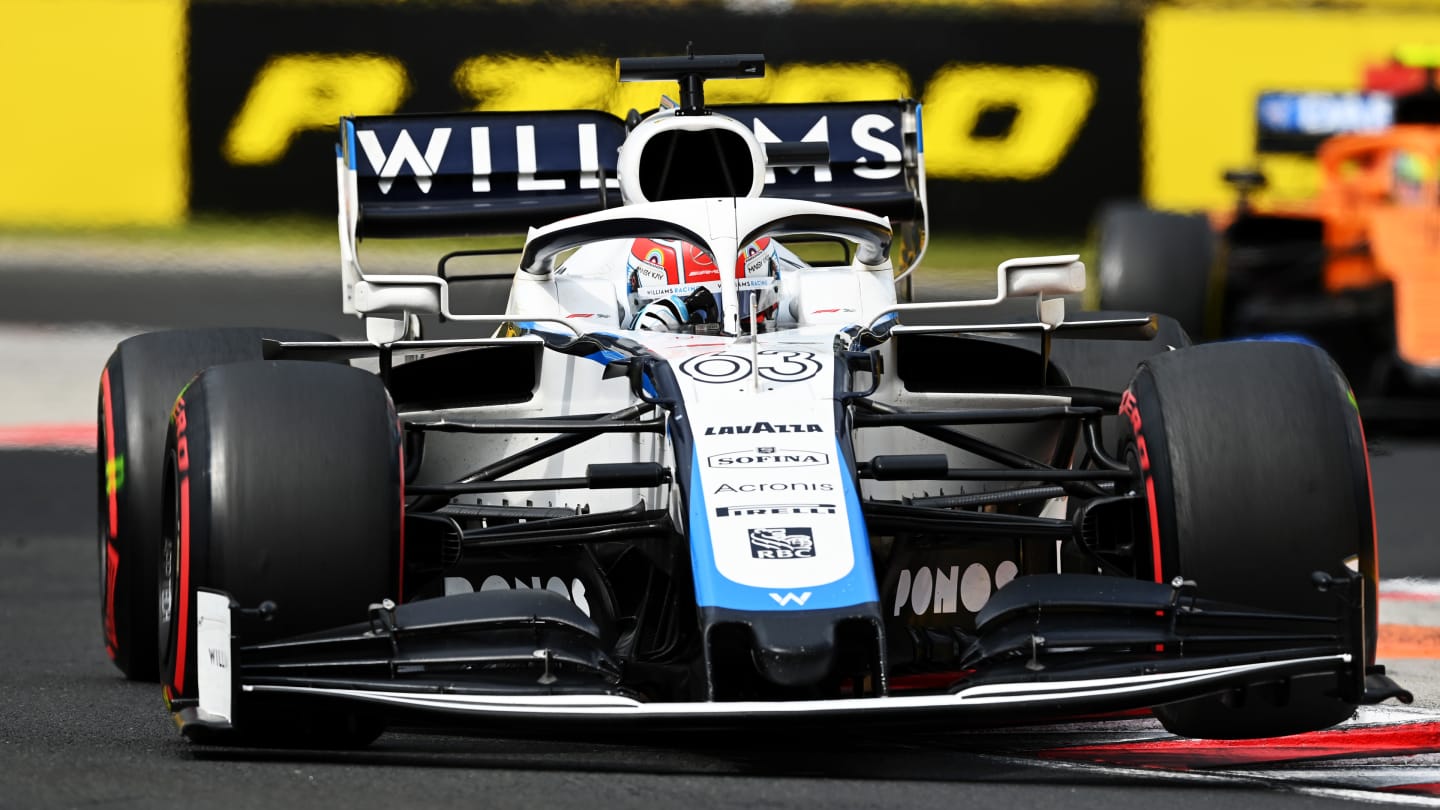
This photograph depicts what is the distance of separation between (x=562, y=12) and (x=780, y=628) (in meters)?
13.4

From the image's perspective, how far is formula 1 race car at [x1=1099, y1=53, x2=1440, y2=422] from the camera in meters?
13.9

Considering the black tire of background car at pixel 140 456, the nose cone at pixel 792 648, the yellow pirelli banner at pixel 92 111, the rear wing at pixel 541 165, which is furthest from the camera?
the yellow pirelli banner at pixel 92 111

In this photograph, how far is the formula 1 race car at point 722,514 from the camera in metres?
4.97

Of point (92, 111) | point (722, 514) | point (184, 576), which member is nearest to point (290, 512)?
point (184, 576)

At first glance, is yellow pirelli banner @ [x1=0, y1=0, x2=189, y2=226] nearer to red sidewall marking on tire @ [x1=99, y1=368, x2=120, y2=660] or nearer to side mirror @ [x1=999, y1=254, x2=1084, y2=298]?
red sidewall marking on tire @ [x1=99, y1=368, x2=120, y2=660]

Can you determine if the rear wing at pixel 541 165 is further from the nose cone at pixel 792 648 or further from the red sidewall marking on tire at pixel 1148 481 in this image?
the nose cone at pixel 792 648

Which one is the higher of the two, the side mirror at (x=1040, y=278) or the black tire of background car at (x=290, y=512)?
the side mirror at (x=1040, y=278)

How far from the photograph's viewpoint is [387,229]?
760 centimetres

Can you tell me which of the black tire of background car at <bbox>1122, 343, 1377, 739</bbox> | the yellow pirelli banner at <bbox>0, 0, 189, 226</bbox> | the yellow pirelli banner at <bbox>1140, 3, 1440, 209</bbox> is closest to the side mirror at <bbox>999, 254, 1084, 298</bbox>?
the black tire of background car at <bbox>1122, 343, 1377, 739</bbox>

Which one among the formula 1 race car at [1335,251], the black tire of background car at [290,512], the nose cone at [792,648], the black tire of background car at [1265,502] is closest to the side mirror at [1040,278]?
the black tire of background car at [1265,502]

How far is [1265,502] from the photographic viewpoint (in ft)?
17.3

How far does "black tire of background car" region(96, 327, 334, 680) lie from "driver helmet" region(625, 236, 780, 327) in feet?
3.13

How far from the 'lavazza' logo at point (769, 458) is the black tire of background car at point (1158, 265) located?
8.72 m

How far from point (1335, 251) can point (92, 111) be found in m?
9.11
